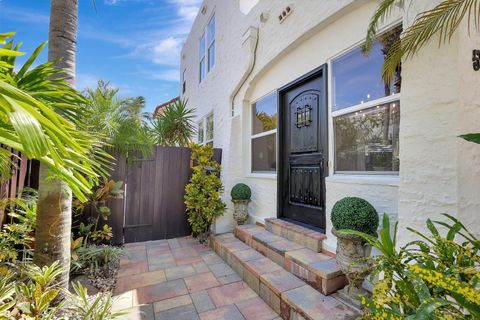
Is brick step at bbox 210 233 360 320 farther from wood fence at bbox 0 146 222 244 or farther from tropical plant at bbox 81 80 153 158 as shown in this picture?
tropical plant at bbox 81 80 153 158

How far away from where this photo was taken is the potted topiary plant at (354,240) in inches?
74.6

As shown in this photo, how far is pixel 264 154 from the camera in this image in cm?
412

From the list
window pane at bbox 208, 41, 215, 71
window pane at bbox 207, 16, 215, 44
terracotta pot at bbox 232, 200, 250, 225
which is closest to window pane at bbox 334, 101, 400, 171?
terracotta pot at bbox 232, 200, 250, 225

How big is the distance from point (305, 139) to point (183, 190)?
2.60 m

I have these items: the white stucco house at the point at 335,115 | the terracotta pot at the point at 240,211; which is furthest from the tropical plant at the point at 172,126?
the terracotta pot at the point at 240,211

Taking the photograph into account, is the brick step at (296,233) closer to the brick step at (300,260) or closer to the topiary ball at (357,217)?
the brick step at (300,260)

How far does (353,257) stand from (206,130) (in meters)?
5.30

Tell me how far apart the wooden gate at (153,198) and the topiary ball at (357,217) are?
313cm

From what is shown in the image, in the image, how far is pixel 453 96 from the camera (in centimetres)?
148

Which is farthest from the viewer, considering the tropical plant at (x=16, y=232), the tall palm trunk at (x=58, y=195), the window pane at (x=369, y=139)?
the window pane at (x=369, y=139)


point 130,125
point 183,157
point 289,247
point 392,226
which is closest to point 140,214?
point 183,157

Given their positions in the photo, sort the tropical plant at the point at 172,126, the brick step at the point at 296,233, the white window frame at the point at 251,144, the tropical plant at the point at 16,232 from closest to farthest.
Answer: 1. the tropical plant at the point at 16,232
2. the brick step at the point at 296,233
3. the white window frame at the point at 251,144
4. the tropical plant at the point at 172,126

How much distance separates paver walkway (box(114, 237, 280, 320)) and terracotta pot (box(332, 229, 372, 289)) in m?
0.82

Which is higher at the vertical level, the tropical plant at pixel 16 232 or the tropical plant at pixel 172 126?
the tropical plant at pixel 172 126
